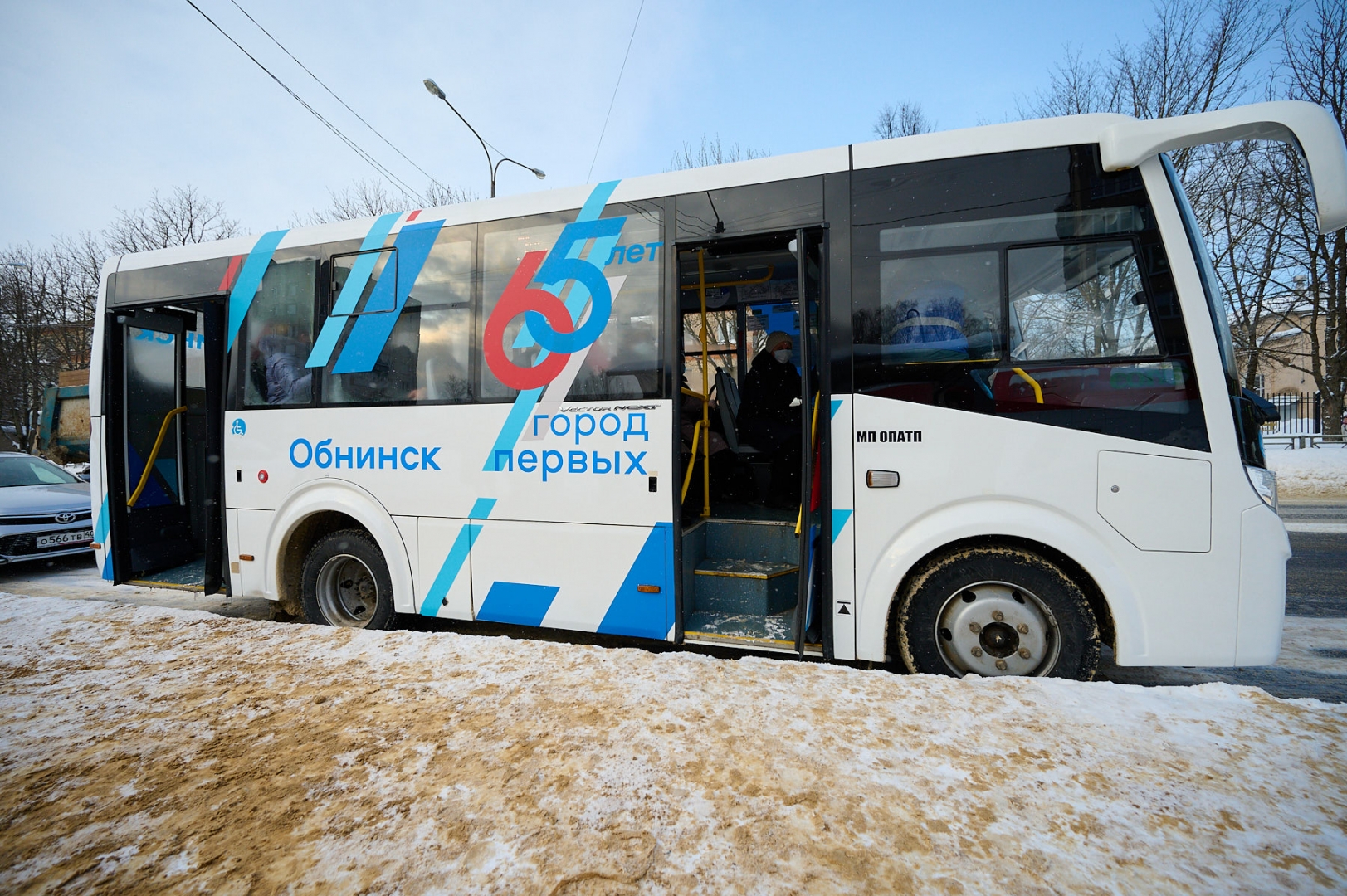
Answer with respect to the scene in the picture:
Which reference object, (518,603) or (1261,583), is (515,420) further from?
(1261,583)

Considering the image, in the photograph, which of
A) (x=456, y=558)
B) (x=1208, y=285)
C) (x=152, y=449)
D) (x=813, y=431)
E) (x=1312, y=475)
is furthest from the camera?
(x=1312, y=475)

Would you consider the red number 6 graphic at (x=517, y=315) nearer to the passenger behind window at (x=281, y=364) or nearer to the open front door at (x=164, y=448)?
the passenger behind window at (x=281, y=364)

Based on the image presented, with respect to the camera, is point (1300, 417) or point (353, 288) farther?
point (1300, 417)

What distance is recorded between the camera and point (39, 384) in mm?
28062

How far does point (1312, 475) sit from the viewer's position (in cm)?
1214

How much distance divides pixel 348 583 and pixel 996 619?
4633mm

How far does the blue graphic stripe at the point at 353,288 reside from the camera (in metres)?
4.34

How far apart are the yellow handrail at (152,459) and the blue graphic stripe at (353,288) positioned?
2576 mm

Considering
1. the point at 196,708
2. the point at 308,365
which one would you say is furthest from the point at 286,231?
the point at 196,708

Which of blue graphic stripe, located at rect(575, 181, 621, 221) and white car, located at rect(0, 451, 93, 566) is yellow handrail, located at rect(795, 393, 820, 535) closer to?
blue graphic stripe, located at rect(575, 181, 621, 221)

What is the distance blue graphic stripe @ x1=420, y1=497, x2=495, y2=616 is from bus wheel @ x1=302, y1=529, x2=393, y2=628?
1.28 ft

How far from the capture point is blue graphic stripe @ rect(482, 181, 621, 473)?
3.87 m

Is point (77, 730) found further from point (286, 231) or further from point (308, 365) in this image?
point (286, 231)

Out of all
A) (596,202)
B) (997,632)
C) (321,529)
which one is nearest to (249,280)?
(321,529)
